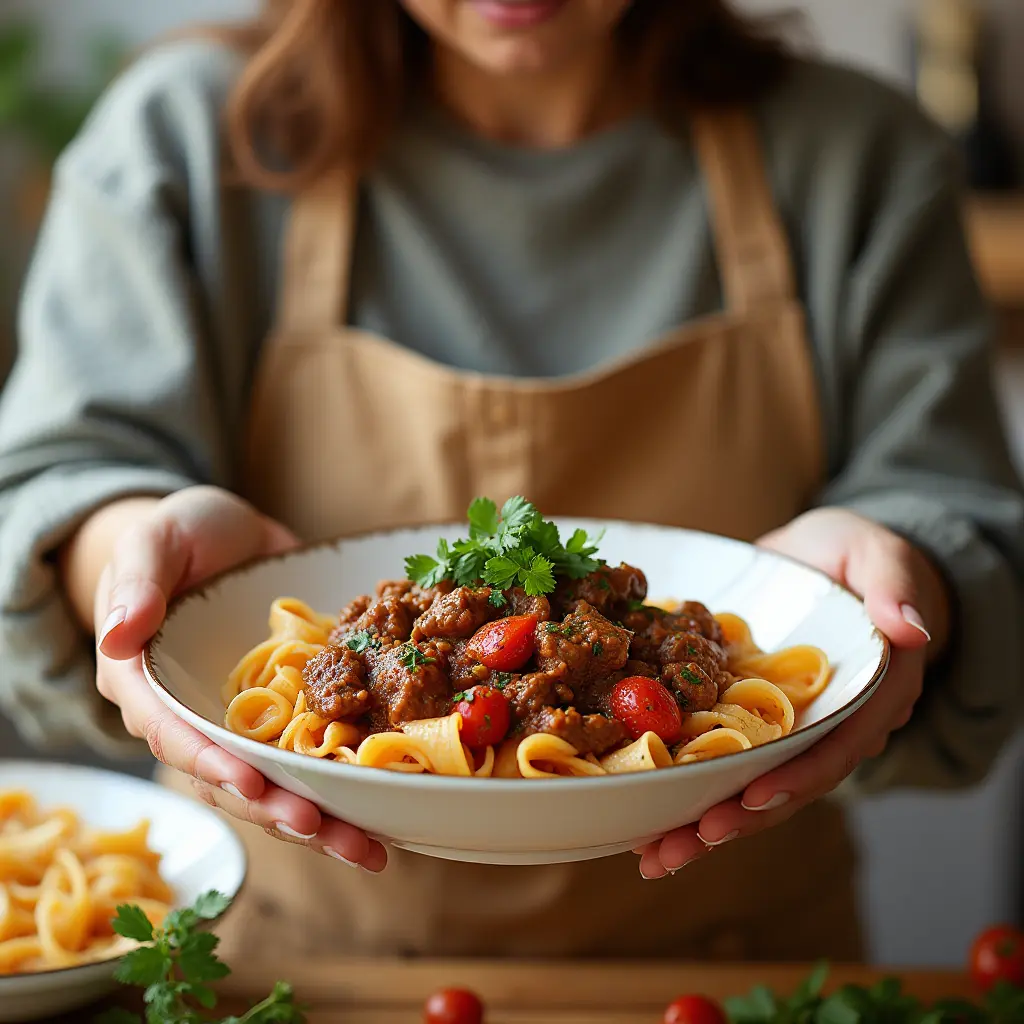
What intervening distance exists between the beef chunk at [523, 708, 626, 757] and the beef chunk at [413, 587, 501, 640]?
14cm

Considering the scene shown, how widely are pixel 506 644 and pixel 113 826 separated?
27.8 inches

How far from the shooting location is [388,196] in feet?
6.45

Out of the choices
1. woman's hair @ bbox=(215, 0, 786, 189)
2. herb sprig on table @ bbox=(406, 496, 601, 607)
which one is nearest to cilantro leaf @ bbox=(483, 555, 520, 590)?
herb sprig on table @ bbox=(406, 496, 601, 607)

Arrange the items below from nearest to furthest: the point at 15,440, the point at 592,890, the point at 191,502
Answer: the point at 191,502
the point at 15,440
the point at 592,890

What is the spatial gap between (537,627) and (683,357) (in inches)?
32.3

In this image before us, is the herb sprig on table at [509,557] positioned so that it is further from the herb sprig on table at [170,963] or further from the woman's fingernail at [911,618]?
the herb sprig on table at [170,963]

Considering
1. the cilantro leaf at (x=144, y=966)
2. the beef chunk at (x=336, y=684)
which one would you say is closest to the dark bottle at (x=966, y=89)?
the beef chunk at (x=336, y=684)

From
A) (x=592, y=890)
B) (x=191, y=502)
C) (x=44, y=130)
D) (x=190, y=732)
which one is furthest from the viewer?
(x=44, y=130)

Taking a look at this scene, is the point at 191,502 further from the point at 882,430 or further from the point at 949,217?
the point at 949,217

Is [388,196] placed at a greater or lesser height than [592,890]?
greater

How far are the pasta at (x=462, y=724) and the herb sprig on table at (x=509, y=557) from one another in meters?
0.09

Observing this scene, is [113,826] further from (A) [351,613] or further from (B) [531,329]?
(B) [531,329]

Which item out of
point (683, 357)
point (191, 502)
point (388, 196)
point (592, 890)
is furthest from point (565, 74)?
point (592, 890)

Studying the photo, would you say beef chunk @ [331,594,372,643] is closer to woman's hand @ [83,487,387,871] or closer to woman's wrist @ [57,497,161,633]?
woman's hand @ [83,487,387,871]
